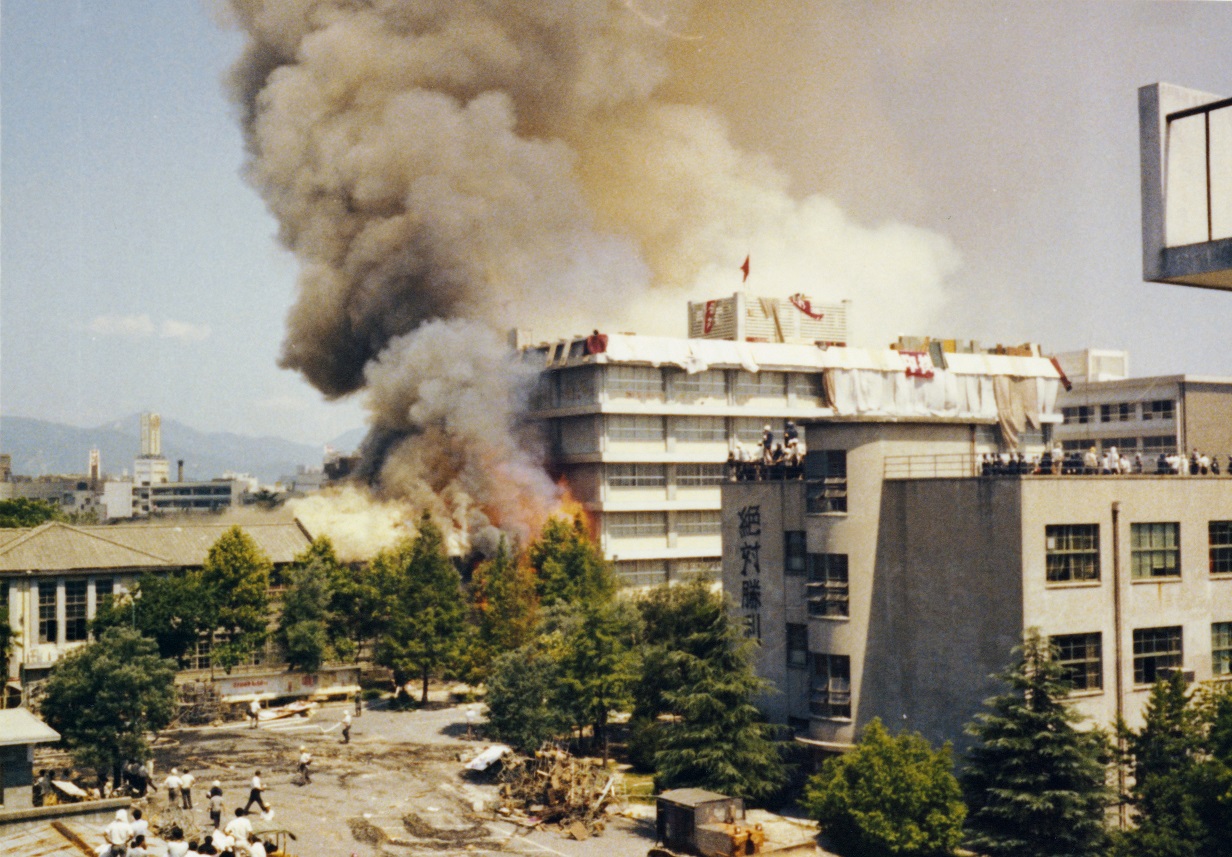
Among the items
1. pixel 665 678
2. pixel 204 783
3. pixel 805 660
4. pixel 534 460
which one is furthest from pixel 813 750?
pixel 534 460

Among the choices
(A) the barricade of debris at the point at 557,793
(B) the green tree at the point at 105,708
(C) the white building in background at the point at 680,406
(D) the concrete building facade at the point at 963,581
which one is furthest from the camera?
(C) the white building in background at the point at 680,406

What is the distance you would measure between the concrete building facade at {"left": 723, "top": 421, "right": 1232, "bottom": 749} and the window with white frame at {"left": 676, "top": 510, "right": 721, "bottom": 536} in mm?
37570

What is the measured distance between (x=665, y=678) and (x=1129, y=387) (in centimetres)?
6598

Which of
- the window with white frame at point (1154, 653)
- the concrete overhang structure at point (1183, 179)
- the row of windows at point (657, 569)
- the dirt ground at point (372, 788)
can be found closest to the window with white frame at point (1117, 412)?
the row of windows at point (657, 569)

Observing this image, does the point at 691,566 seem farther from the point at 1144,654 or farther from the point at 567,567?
the point at 1144,654

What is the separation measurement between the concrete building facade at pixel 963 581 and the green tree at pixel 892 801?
9.88 feet

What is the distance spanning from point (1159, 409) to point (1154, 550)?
61.3m

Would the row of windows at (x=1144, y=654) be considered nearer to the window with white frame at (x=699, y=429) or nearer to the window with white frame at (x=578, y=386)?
the window with white frame at (x=578, y=386)

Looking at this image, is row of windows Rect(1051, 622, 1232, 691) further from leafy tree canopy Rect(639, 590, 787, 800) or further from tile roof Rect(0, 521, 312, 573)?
tile roof Rect(0, 521, 312, 573)

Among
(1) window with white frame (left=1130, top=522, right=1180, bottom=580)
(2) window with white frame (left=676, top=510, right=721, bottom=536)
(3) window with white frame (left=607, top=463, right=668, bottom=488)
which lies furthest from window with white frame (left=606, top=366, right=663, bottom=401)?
(1) window with white frame (left=1130, top=522, right=1180, bottom=580)

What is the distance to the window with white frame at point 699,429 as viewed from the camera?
77812 mm

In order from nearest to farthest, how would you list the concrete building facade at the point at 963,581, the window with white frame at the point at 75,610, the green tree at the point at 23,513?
the concrete building facade at the point at 963,581 < the window with white frame at the point at 75,610 < the green tree at the point at 23,513

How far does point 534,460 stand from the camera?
77.1m

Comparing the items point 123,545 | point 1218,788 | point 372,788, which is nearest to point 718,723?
point 372,788
